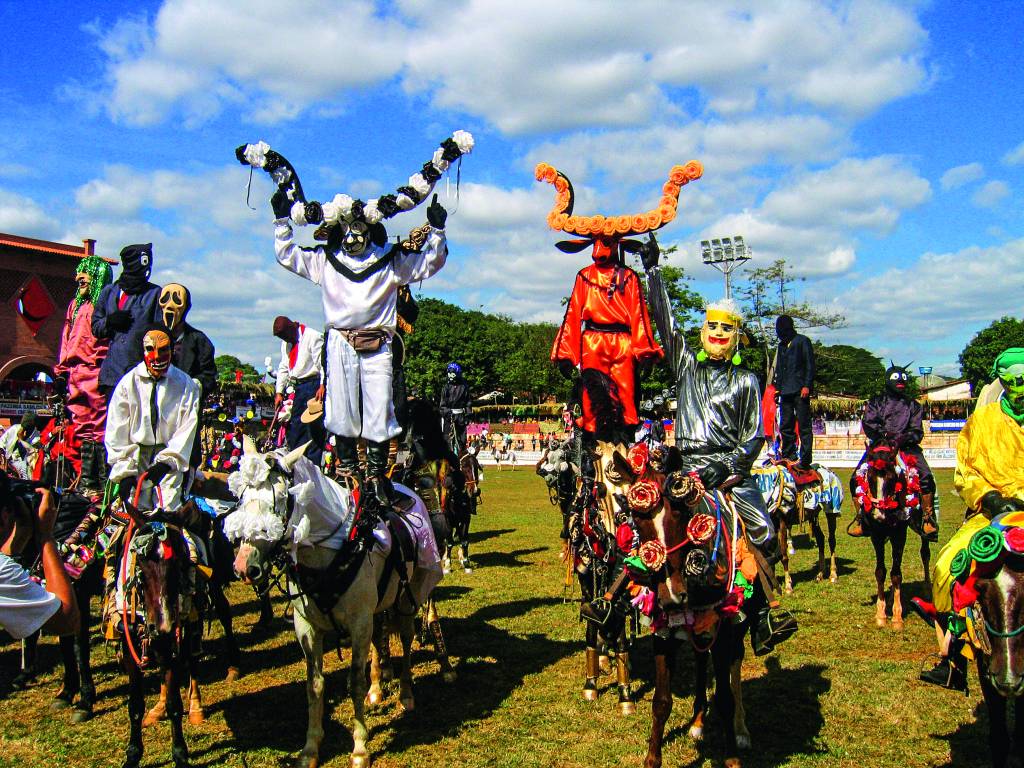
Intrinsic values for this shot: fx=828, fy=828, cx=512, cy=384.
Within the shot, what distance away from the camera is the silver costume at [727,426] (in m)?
6.08

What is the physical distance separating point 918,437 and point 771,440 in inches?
140

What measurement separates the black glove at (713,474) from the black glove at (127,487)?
13.4ft

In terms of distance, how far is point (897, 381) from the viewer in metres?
10.8

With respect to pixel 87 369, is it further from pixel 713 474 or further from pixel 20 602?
pixel 713 474

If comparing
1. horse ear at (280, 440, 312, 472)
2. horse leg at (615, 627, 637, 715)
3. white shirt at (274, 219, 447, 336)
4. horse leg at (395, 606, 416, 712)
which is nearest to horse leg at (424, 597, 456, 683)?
horse leg at (395, 606, 416, 712)

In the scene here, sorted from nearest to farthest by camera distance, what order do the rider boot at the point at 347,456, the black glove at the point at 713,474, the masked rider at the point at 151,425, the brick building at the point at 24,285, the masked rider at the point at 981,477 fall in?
the masked rider at the point at 981,477 → the black glove at the point at 713,474 → the masked rider at the point at 151,425 → the rider boot at the point at 347,456 → the brick building at the point at 24,285

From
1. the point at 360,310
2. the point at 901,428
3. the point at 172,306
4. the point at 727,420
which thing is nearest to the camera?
the point at 727,420

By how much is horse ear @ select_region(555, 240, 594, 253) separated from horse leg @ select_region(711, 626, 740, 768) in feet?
14.6

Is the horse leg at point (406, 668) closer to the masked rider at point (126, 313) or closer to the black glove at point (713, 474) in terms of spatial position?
the black glove at point (713, 474)

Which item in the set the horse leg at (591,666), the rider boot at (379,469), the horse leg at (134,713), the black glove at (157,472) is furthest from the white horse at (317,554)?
the horse leg at (591,666)

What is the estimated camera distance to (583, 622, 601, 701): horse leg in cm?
723

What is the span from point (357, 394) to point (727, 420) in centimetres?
297

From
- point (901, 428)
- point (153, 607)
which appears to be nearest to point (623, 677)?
point (153, 607)

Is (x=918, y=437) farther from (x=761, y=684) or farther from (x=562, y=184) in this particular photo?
(x=562, y=184)
